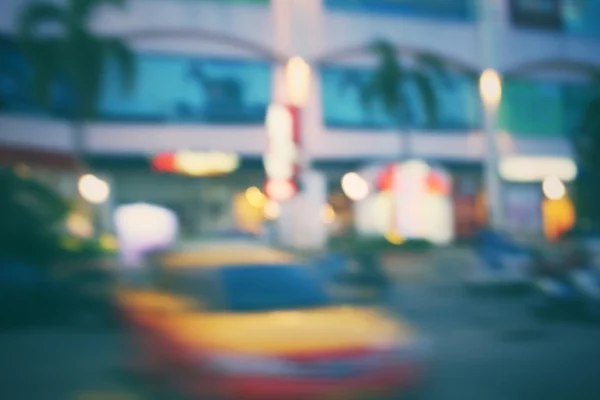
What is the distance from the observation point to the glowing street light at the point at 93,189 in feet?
71.9

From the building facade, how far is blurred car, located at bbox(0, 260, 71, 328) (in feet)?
33.8

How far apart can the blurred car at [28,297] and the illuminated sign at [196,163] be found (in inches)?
476

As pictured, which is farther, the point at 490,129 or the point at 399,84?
the point at 490,129

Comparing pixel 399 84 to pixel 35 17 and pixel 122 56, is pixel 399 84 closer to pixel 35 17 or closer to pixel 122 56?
pixel 122 56

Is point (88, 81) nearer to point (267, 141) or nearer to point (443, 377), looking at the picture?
point (267, 141)

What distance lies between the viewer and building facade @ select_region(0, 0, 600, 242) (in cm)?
2231

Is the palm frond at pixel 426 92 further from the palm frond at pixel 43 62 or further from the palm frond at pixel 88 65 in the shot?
the palm frond at pixel 43 62

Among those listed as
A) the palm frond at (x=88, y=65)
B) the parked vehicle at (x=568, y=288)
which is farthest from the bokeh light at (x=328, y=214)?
the parked vehicle at (x=568, y=288)

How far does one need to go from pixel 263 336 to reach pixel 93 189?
18.8 metres

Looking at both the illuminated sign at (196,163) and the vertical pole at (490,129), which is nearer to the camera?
the illuminated sign at (196,163)

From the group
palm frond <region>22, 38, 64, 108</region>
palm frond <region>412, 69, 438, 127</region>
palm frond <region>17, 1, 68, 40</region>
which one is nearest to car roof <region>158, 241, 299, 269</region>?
palm frond <region>22, 38, 64, 108</region>

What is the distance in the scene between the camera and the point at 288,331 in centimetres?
506

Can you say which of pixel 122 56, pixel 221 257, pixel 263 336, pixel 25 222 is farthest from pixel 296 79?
pixel 263 336

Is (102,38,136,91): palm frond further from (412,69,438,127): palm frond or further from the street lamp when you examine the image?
the street lamp
